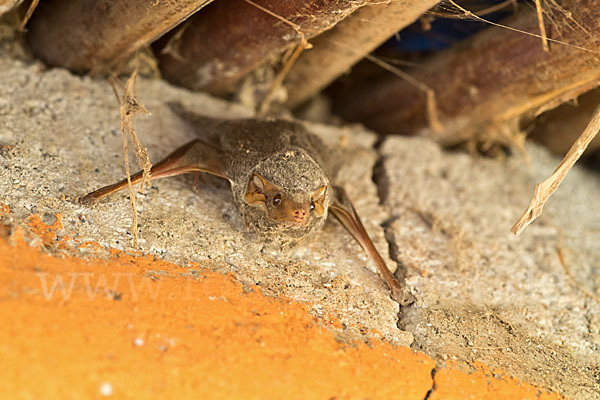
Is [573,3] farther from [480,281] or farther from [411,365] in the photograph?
[411,365]

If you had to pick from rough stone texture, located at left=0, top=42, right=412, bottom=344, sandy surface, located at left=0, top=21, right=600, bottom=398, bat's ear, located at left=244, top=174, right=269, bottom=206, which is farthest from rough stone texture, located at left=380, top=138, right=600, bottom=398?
bat's ear, located at left=244, top=174, right=269, bottom=206

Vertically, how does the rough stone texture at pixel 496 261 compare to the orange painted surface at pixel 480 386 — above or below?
below

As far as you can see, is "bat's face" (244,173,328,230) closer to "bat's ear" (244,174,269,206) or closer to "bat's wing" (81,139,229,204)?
"bat's ear" (244,174,269,206)

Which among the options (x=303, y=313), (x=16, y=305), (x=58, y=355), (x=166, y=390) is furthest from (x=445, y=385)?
(x=16, y=305)

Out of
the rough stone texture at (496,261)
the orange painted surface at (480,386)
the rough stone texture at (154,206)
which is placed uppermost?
the rough stone texture at (154,206)

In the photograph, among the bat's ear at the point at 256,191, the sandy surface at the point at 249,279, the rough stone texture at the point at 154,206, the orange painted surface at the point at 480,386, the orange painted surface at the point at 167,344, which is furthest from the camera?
the bat's ear at the point at 256,191

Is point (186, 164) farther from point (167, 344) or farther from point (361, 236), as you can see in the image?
point (167, 344)

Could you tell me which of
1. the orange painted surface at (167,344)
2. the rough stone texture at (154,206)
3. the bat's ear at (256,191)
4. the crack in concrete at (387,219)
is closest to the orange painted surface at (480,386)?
the orange painted surface at (167,344)

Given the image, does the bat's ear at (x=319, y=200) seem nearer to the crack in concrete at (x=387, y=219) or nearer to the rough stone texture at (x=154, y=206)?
the rough stone texture at (x=154, y=206)

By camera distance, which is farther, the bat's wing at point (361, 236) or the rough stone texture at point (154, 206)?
the bat's wing at point (361, 236)
